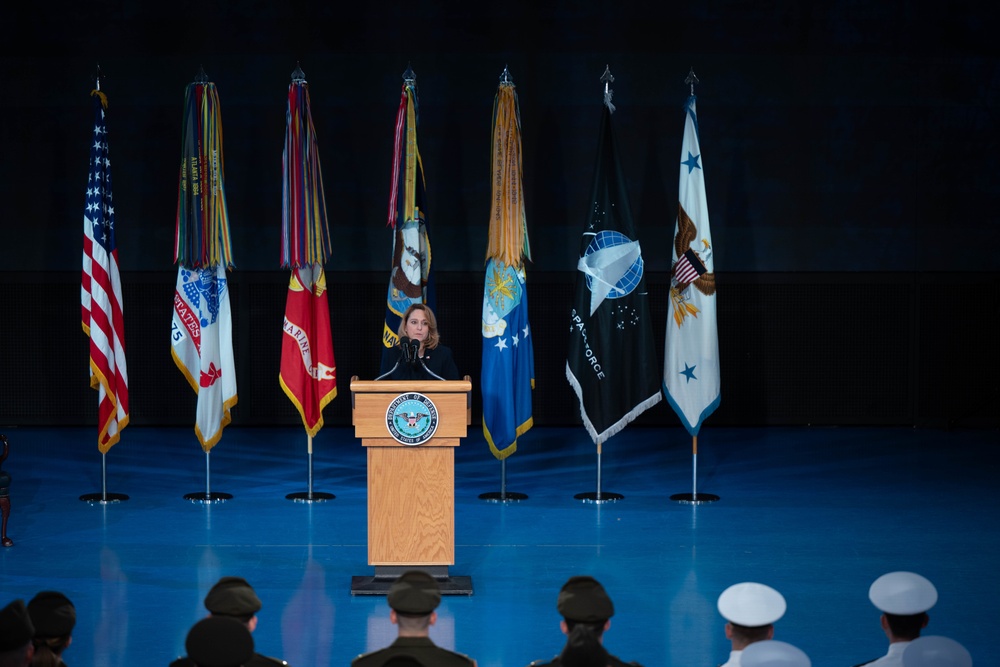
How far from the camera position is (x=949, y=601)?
680 cm

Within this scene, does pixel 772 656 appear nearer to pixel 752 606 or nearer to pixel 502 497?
pixel 752 606

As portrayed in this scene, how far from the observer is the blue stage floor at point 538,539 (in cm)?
624

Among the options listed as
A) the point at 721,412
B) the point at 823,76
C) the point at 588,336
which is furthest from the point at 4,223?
the point at 823,76

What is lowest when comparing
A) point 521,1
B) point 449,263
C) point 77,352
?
point 77,352

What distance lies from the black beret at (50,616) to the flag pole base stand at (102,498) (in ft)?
20.0

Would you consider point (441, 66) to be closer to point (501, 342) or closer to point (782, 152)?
point (782, 152)

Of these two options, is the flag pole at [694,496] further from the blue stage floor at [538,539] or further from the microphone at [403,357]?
the microphone at [403,357]

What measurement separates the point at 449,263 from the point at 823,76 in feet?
15.0

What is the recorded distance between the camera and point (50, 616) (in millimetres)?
3525

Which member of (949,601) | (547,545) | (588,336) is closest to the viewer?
(949,601)

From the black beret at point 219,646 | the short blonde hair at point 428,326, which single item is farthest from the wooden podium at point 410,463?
the black beret at point 219,646

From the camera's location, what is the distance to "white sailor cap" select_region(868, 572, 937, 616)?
363cm

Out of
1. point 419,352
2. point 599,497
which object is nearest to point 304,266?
point 419,352

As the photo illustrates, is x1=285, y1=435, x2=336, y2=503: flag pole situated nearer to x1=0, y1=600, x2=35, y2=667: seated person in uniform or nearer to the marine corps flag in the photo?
the marine corps flag
